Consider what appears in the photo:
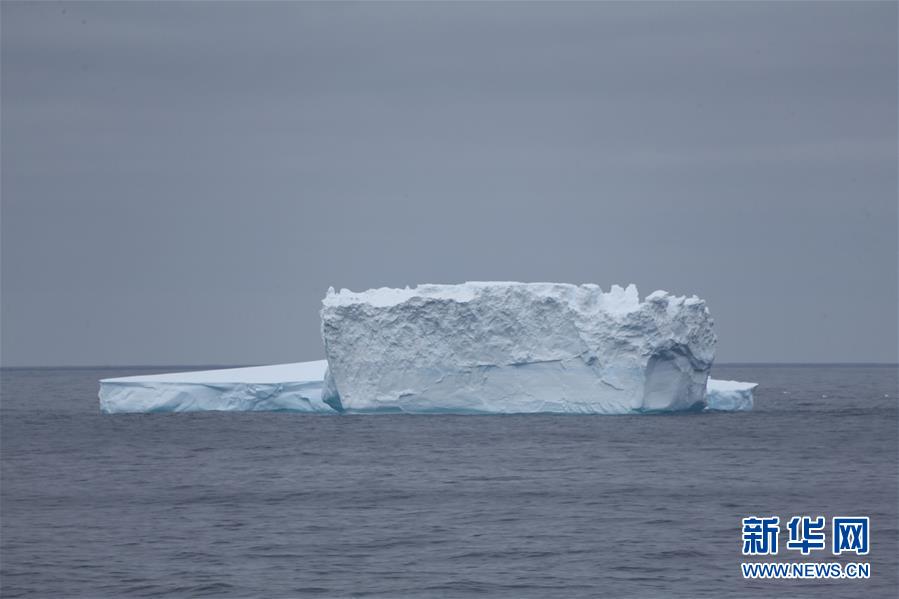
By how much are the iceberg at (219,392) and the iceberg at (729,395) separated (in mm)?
9114

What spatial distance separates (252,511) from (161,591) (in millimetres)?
5095

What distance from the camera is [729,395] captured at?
32.2 meters

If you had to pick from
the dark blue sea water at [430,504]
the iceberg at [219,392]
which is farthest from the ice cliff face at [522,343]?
the iceberg at [219,392]

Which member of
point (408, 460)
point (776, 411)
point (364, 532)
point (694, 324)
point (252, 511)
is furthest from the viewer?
point (776, 411)

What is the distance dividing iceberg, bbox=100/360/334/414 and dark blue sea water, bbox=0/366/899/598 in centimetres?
67

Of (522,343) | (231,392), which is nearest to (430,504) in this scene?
(522,343)

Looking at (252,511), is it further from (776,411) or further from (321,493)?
(776,411)

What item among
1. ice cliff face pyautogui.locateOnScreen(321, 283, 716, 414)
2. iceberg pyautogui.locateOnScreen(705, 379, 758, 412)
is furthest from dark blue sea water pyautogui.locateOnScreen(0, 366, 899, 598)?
ice cliff face pyautogui.locateOnScreen(321, 283, 716, 414)

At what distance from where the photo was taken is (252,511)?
17.5 m

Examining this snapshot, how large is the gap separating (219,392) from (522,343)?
275 inches

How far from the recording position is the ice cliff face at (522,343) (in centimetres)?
2641

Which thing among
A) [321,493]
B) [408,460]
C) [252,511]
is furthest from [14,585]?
[408,460]

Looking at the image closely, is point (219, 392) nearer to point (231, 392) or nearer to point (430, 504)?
point (231, 392)

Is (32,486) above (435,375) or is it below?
below
